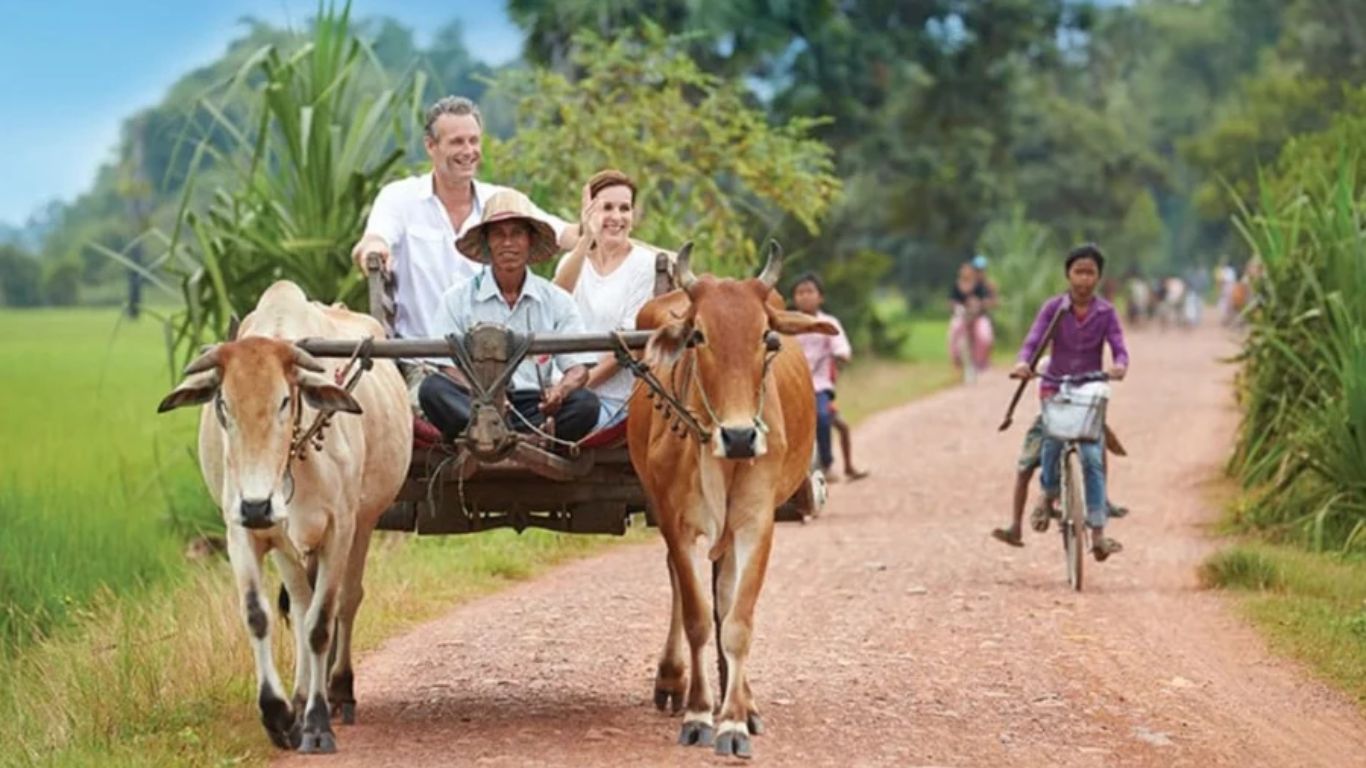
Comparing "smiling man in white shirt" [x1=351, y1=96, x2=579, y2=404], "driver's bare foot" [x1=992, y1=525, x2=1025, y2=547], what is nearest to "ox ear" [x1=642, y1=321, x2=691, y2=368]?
"smiling man in white shirt" [x1=351, y1=96, x2=579, y2=404]

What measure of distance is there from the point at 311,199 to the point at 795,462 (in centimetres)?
506

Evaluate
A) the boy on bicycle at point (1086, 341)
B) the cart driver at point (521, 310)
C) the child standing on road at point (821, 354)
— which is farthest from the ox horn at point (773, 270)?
the child standing on road at point (821, 354)

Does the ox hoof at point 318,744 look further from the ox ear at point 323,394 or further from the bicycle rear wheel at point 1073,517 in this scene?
the bicycle rear wheel at point 1073,517

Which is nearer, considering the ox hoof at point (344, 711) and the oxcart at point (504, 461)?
the oxcart at point (504, 461)

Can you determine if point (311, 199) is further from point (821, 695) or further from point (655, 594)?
point (821, 695)

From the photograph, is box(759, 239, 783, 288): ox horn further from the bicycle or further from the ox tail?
the bicycle

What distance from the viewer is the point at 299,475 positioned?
7.24 meters

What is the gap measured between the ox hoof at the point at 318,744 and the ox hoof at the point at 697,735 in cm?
104

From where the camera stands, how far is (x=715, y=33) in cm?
2658

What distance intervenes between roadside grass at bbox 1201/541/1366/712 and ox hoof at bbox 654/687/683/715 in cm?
235

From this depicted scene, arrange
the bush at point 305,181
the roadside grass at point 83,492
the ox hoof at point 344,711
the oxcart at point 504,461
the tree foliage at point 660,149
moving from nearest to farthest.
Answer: the oxcart at point 504,461 < the ox hoof at point 344,711 < the roadside grass at point 83,492 < the bush at point 305,181 < the tree foliage at point 660,149

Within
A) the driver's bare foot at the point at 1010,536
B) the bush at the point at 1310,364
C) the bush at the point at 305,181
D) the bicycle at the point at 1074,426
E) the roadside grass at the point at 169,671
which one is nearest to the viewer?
the roadside grass at the point at 169,671

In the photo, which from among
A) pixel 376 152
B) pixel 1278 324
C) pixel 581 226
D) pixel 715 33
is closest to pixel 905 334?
pixel 715 33

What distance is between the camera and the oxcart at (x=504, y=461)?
7500mm
